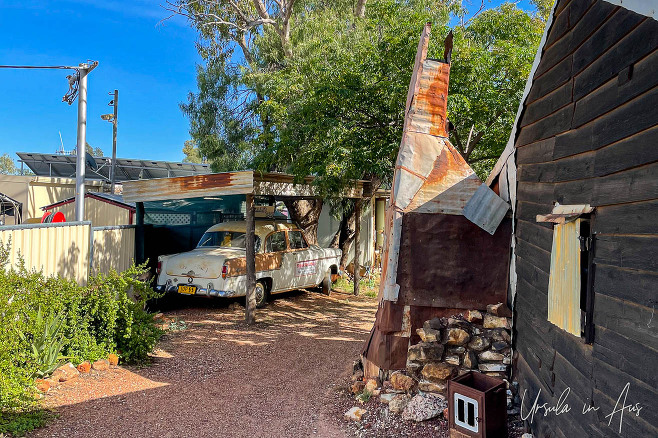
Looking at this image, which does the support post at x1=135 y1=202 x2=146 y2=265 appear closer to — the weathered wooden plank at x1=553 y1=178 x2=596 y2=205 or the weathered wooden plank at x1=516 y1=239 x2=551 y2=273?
the weathered wooden plank at x1=516 y1=239 x2=551 y2=273

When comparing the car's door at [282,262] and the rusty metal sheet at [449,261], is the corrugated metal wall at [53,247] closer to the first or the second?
the car's door at [282,262]

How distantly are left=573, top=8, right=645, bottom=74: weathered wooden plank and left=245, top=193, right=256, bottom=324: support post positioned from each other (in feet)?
21.1

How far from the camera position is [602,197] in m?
2.82

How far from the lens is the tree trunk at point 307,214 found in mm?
14094

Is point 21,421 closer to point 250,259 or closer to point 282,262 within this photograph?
point 250,259

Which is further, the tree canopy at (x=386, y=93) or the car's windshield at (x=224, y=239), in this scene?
the car's windshield at (x=224, y=239)

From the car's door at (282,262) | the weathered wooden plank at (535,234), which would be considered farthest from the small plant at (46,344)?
the weathered wooden plank at (535,234)

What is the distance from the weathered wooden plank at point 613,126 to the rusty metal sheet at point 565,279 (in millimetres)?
531

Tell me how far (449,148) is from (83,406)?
494 centimetres

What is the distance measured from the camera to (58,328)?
19.0ft

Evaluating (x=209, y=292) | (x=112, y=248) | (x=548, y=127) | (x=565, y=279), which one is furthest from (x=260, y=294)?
(x=565, y=279)

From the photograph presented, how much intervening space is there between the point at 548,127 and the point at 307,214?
10753 millimetres

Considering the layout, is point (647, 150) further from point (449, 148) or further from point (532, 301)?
point (449, 148)

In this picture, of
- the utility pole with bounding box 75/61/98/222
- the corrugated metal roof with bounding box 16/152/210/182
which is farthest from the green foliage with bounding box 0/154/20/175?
the utility pole with bounding box 75/61/98/222
